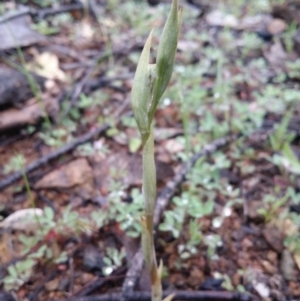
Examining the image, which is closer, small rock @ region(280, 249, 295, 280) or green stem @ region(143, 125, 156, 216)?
green stem @ region(143, 125, 156, 216)

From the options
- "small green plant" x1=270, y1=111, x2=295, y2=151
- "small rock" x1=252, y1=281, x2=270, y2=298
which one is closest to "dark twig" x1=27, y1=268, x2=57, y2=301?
"small rock" x1=252, y1=281, x2=270, y2=298

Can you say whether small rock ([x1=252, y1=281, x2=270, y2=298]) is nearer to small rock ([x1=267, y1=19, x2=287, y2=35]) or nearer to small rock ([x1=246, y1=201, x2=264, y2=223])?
small rock ([x1=246, y1=201, x2=264, y2=223])

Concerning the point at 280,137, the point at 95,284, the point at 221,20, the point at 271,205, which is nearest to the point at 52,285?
the point at 95,284

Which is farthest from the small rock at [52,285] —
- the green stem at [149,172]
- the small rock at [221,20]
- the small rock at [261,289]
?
the small rock at [221,20]

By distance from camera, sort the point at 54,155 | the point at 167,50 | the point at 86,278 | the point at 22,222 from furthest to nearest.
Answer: the point at 54,155, the point at 22,222, the point at 86,278, the point at 167,50

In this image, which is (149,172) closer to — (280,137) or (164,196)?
(164,196)
